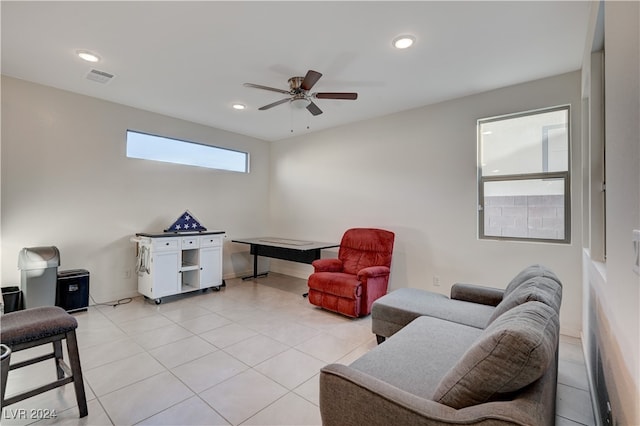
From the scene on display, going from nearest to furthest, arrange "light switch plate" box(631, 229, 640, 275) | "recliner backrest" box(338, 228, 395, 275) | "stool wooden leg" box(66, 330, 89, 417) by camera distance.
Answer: "light switch plate" box(631, 229, 640, 275) → "stool wooden leg" box(66, 330, 89, 417) → "recliner backrest" box(338, 228, 395, 275)

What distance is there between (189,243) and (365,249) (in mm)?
2590

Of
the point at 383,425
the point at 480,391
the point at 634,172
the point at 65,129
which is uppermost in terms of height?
the point at 65,129

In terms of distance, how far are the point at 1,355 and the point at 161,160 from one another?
3.95 metres

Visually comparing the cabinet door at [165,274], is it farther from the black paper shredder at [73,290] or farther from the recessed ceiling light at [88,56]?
the recessed ceiling light at [88,56]

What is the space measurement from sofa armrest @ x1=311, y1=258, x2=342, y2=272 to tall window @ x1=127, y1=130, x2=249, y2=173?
2.69 metres

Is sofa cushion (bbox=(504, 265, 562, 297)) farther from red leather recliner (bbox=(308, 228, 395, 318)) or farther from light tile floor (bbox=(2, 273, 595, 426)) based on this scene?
red leather recliner (bbox=(308, 228, 395, 318))

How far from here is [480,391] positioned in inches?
41.4

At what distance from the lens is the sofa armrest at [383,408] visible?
94cm

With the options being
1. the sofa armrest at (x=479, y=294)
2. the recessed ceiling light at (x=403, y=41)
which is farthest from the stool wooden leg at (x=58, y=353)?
the recessed ceiling light at (x=403, y=41)

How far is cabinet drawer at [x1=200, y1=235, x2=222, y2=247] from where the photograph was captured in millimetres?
4539

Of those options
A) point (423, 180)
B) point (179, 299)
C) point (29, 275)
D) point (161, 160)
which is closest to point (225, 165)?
point (161, 160)

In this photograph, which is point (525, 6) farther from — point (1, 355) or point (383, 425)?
point (1, 355)

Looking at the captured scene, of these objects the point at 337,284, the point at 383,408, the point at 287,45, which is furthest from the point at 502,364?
the point at 287,45

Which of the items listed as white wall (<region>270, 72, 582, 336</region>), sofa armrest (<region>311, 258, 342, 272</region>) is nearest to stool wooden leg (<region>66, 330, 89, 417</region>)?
sofa armrest (<region>311, 258, 342, 272</region>)
